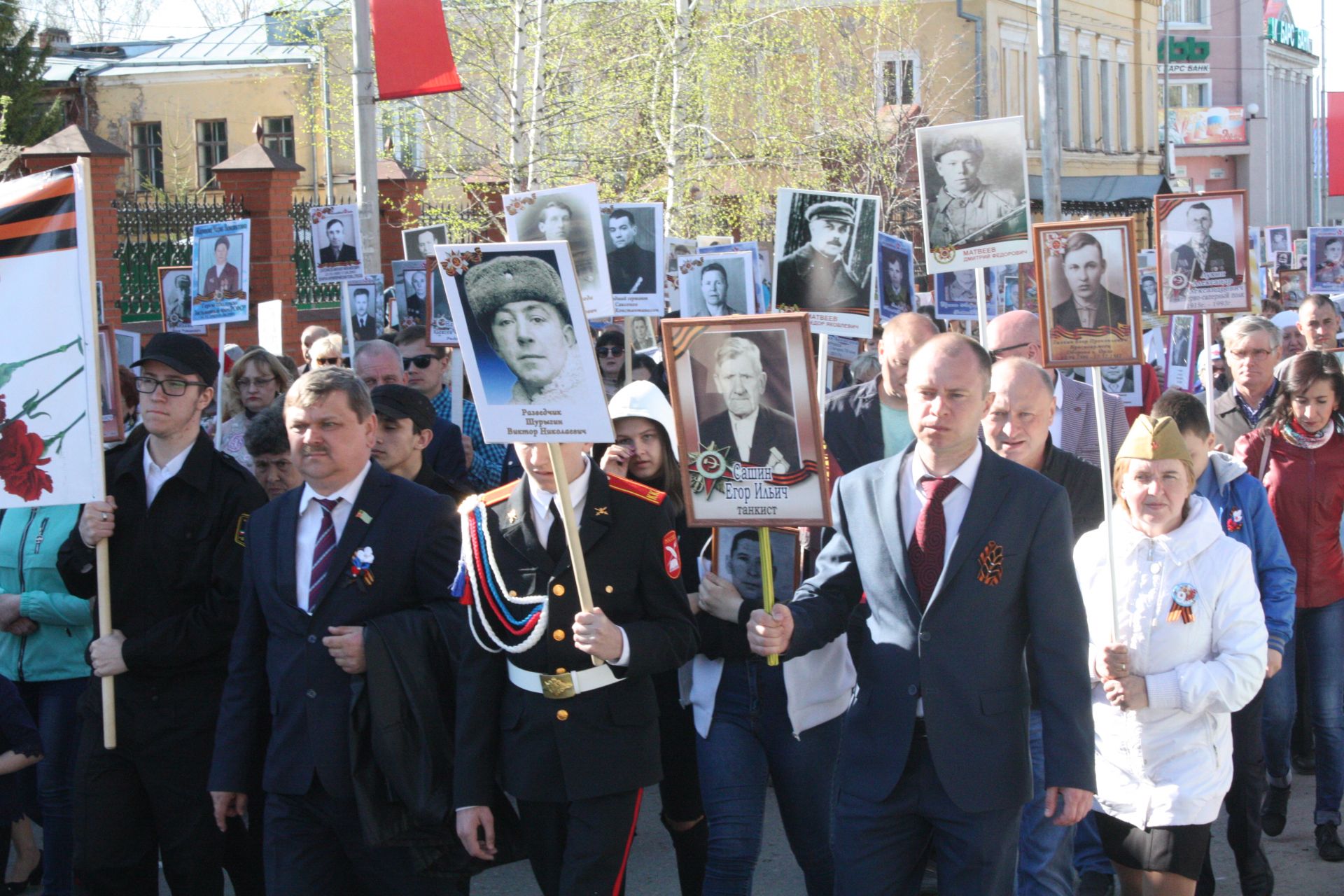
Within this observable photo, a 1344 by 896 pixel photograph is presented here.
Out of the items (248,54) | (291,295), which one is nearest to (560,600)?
(291,295)

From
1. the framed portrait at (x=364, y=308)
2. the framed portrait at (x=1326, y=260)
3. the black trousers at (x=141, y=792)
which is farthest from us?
the framed portrait at (x=1326, y=260)

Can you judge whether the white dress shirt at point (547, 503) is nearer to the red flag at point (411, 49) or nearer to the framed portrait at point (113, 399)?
the framed portrait at point (113, 399)

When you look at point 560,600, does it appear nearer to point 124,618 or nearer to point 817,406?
point 817,406

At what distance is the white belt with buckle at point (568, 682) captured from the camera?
4289mm

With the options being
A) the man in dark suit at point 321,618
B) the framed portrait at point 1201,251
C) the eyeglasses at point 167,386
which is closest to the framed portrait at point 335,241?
the framed portrait at point 1201,251

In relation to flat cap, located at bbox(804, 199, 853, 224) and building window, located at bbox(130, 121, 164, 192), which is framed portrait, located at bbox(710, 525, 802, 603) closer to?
flat cap, located at bbox(804, 199, 853, 224)

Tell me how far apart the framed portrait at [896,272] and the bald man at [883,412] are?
14.5 feet

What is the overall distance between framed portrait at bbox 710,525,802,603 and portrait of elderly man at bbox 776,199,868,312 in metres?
2.53

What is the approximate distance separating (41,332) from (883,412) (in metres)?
3.11

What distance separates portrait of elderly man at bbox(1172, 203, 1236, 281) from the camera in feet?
26.6

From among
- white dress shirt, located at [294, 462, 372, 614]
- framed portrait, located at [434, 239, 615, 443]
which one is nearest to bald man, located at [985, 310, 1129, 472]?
framed portrait, located at [434, 239, 615, 443]

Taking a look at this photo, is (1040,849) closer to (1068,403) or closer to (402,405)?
(1068,403)

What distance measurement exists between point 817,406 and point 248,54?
1791 inches

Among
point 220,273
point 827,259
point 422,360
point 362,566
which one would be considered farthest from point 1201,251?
point 220,273
